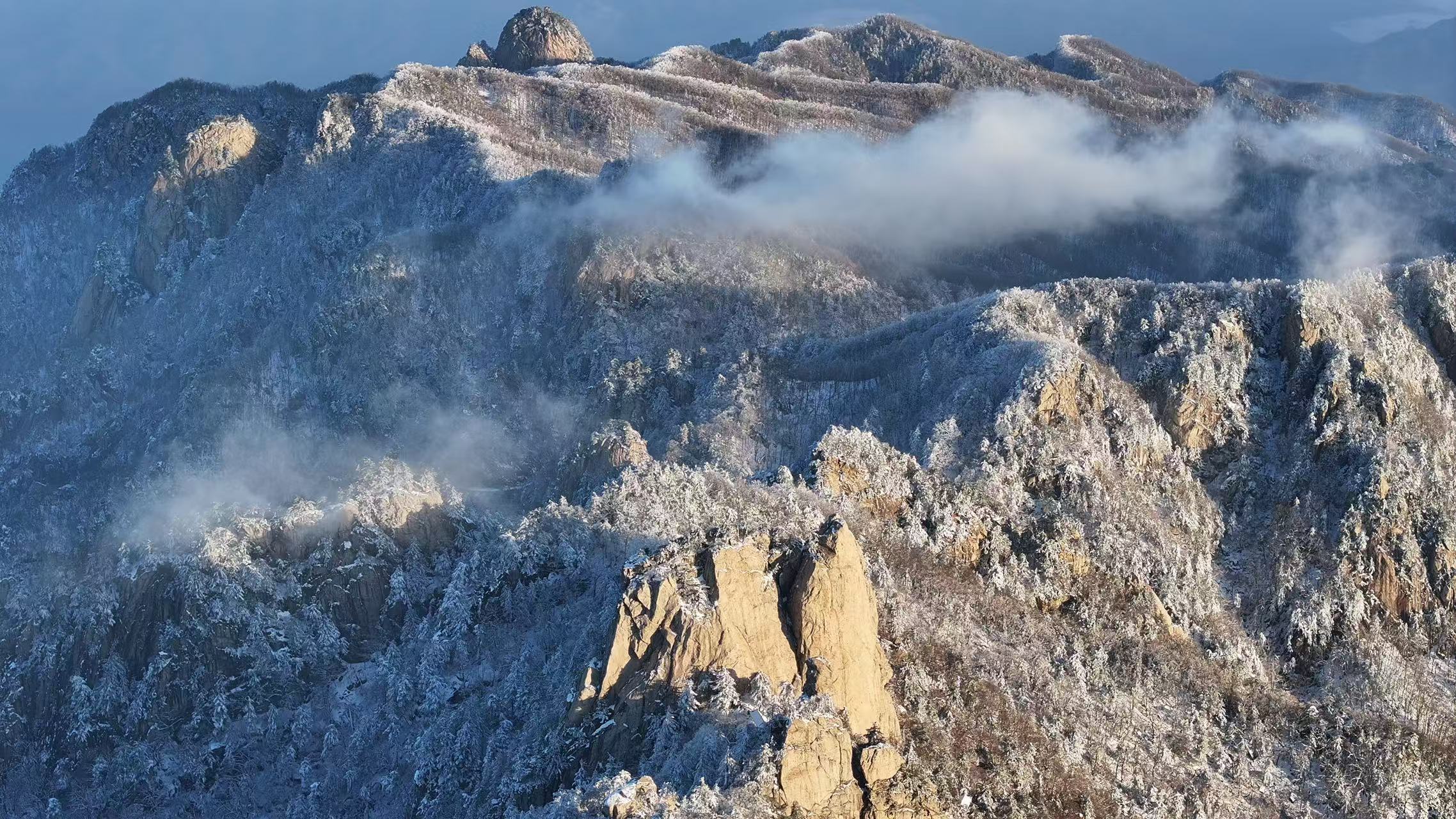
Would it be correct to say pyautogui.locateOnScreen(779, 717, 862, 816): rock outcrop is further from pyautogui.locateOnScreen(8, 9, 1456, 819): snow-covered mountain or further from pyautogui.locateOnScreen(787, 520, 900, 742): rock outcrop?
pyautogui.locateOnScreen(787, 520, 900, 742): rock outcrop

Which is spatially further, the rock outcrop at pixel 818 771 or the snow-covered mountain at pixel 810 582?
the snow-covered mountain at pixel 810 582

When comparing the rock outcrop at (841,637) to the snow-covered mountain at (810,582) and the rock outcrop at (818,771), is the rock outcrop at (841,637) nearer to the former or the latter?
Answer: the snow-covered mountain at (810,582)

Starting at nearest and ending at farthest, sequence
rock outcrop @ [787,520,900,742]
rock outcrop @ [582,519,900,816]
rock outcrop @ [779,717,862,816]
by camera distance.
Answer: rock outcrop @ [779,717,862,816] < rock outcrop @ [582,519,900,816] < rock outcrop @ [787,520,900,742]

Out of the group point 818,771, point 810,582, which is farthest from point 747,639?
point 818,771

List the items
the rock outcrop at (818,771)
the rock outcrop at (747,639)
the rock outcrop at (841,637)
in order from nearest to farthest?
the rock outcrop at (818,771), the rock outcrop at (747,639), the rock outcrop at (841,637)

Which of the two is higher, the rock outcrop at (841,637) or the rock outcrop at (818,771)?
the rock outcrop at (841,637)

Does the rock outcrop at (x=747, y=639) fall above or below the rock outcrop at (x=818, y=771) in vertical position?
above

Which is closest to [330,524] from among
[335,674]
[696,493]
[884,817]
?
[335,674]

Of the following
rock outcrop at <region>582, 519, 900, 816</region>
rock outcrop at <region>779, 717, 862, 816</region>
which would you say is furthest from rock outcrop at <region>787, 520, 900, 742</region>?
rock outcrop at <region>779, 717, 862, 816</region>

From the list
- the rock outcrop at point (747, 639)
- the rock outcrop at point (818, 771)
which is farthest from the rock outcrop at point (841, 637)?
the rock outcrop at point (818, 771)

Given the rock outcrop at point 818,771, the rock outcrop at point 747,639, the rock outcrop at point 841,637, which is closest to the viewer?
the rock outcrop at point 818,771

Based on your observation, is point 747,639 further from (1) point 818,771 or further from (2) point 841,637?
(1) point 818,771

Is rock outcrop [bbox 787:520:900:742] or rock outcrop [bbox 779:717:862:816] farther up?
rock outcrop [bbox 787:520:900:742]
